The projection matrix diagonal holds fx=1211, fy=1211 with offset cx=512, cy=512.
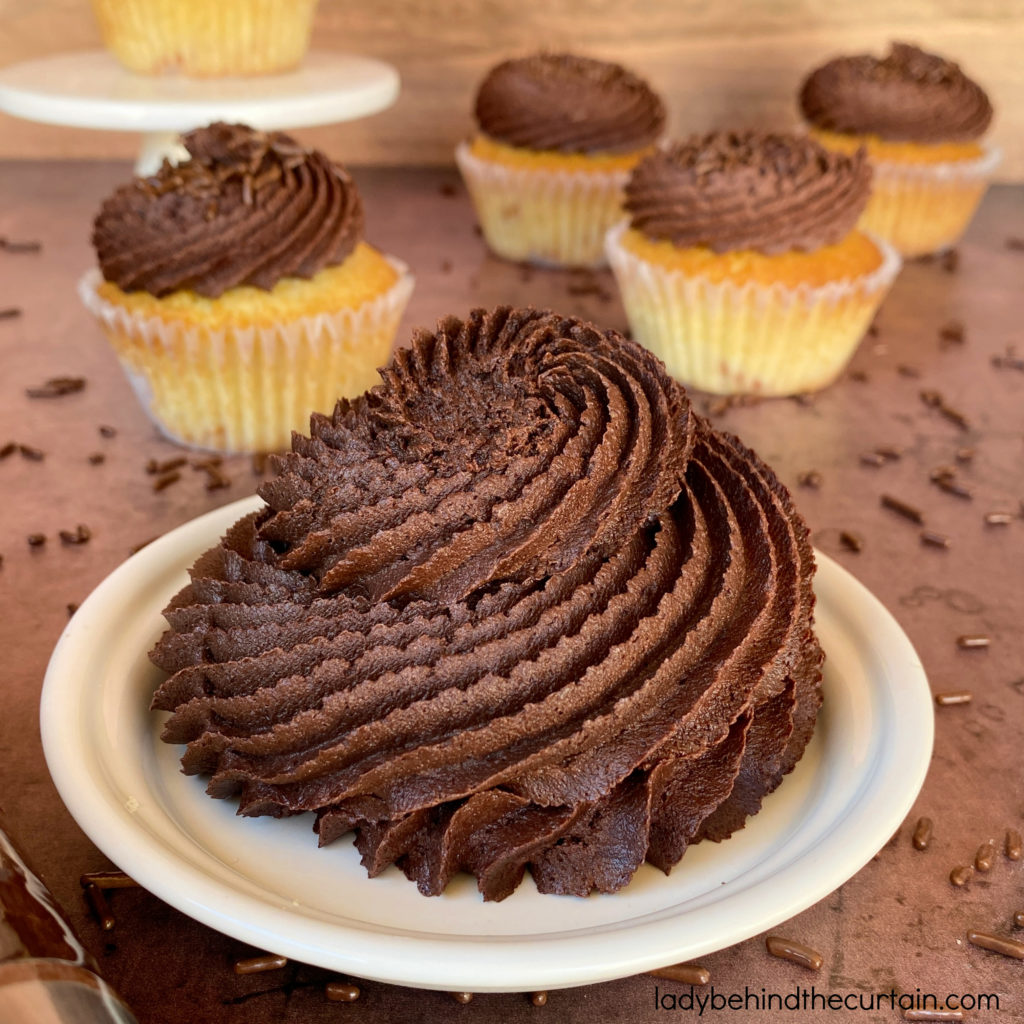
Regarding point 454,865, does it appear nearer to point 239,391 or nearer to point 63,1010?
point 63,1010

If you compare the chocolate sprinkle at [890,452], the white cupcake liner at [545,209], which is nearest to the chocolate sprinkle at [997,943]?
the chocolate sprinkle at [890,452]

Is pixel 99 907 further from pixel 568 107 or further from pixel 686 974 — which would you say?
pixel 568 107

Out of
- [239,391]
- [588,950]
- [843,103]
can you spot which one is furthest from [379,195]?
[588,950]

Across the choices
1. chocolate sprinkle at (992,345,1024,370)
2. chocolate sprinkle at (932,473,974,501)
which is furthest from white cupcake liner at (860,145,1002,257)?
chocolate sprinkle at (932,473,974,501)

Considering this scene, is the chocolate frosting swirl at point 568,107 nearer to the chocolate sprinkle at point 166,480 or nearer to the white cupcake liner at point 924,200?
the white cupcake liner at point 924,200

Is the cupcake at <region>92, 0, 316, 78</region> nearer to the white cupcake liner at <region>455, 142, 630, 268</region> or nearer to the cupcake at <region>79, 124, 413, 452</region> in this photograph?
the cupcake at <region>79, 124, 413, 452</region>
